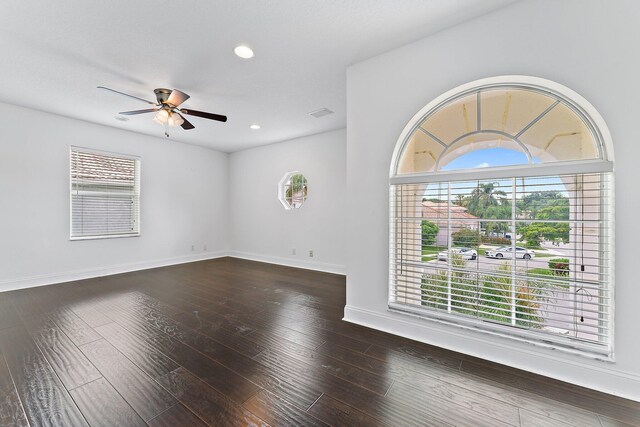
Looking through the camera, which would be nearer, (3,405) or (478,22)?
(3,405)

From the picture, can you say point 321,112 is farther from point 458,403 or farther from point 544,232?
point 458,403

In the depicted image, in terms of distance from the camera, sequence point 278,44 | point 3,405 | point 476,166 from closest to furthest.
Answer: point 3,405 < point 476,166 < point 278,44

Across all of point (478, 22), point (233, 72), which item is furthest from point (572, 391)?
point (233, 72)

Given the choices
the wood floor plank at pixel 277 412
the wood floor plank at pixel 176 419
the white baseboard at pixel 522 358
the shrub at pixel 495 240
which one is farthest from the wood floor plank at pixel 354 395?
the shrub at pixel 495 240

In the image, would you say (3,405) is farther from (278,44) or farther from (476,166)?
(476,166)

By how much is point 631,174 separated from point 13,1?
447 cm

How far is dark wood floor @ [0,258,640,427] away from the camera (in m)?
1.50

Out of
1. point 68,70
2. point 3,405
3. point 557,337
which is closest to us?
point 3,405

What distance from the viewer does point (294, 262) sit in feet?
18.2

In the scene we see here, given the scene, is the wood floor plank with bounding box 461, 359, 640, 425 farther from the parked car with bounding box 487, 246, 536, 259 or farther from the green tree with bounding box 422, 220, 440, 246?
the green tree with bounding box 422, 220, 440, 246

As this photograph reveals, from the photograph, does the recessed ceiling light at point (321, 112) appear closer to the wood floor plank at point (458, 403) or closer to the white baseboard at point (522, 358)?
the white baseboard at point (522, 358)

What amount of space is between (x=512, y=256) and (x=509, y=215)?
33 centimetres

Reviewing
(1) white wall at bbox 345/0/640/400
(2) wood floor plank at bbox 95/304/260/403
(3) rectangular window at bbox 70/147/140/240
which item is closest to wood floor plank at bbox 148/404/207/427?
(2) wood floor plank at bbox 95/304/260/403

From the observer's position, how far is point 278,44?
2424mm
